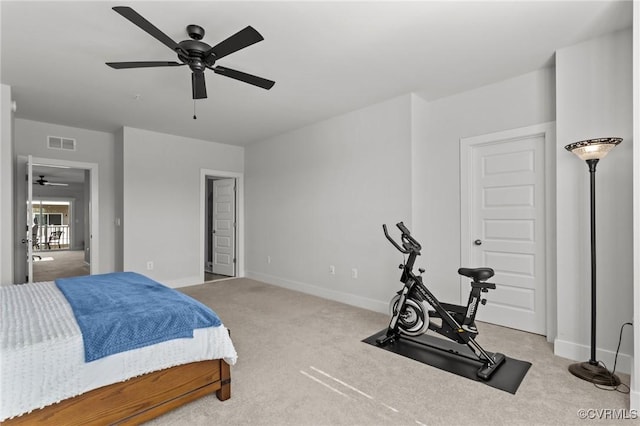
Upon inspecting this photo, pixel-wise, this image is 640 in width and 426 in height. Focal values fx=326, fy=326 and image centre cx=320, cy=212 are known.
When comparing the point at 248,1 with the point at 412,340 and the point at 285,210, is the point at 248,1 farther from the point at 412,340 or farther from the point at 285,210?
the point at 285,210

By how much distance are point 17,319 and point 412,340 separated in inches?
116

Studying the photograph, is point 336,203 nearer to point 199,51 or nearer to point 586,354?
point 199,51

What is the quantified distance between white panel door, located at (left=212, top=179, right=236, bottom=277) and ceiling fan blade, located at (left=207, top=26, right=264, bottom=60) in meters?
4.39

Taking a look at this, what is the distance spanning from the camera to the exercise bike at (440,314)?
2551 millimetres

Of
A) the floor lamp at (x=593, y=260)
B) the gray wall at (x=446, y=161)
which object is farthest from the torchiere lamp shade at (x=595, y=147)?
the gray wall at (x=446, y=161)

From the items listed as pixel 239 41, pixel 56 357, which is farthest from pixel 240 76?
pixel 56 357

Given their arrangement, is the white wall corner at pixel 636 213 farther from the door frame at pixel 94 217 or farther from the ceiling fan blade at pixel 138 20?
the door frame at pixel 94 217

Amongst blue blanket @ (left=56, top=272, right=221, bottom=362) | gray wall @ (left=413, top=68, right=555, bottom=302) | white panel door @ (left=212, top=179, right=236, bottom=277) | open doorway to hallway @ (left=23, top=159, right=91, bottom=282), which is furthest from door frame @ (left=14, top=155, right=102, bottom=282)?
gray wall @ (left=413, top=68, right=555, bottom=302)

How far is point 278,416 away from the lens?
6.47 ft

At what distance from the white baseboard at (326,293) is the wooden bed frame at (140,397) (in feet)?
7.79

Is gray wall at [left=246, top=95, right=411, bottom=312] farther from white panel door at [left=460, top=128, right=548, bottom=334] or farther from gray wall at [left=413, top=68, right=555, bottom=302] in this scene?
white panel door at [left=460, top=128, right=548, bottom=334]

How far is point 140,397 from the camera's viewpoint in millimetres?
1828

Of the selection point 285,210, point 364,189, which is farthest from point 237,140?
point 364,189

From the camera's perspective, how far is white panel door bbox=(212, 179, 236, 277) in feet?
21.2
